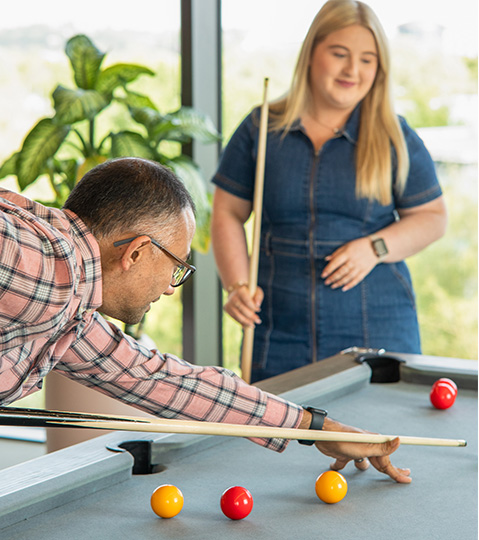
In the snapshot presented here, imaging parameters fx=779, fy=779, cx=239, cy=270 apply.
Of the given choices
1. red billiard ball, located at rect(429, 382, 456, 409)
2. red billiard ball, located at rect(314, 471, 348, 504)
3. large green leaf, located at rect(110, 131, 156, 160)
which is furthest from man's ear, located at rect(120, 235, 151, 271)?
large green leaf, located at rect(110, 131, 156, 160)

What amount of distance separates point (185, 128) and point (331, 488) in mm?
2114

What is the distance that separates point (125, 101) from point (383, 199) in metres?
1.33

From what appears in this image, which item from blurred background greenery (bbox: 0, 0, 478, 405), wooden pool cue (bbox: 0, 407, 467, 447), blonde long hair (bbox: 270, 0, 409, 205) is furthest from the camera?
blurred background greenery (bbox: 0, 0, 478, 405)

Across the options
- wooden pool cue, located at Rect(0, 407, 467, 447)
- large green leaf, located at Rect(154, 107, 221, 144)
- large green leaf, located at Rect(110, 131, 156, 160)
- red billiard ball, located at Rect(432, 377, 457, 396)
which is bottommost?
red billiard ball, located at Rect(432, 377, 457, 396)

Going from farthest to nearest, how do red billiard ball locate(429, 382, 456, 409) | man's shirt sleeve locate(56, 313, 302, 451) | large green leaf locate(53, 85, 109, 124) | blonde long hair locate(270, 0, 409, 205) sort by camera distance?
large green leaf locate(53, 85, 109, 124)
blonde long hair locate(270, 0, 409, 205)
red billiard ball locate(429, 382, 456, 409)
man's shirt sleeve locate(56, 313, 302, 451)

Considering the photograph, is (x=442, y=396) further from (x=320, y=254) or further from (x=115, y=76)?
(x=115, y=76)

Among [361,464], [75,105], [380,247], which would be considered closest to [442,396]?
[361,464]

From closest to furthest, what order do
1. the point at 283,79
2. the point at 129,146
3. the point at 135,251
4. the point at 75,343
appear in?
the point at 135,251
the point at 75,343
the point at 129,146
the point at 283,79

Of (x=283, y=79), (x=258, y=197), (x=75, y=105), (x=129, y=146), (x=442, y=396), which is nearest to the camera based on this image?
(x=442, y=396)

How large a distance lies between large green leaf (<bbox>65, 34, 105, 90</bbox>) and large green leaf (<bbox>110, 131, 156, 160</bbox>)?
0.84 feet

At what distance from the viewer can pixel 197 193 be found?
3.18 meters

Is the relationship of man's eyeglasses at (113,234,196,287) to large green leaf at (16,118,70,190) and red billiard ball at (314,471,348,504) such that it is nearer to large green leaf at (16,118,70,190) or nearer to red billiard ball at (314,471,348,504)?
red billiard ball at (314,471,348,504)

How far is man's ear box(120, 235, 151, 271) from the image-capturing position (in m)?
1.21

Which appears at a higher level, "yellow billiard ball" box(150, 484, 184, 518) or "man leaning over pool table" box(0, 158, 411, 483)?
"man leaning over pool table" box(0, 158, 411, 483)
